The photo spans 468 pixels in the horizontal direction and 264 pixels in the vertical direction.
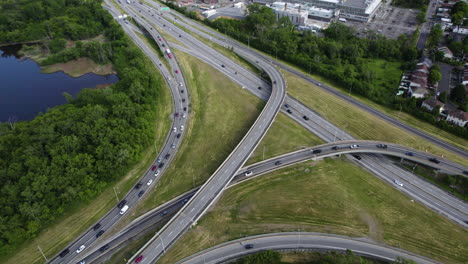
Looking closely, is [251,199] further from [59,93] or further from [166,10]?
[166,10]

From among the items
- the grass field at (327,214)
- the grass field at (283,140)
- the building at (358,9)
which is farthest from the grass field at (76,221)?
the building at (358,9)

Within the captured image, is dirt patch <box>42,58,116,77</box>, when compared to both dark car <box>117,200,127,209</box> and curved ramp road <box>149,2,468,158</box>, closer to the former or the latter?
curved ramp road <box>149,2,468,158</box>

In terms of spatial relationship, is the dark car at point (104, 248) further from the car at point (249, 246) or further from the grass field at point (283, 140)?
the grass field at point (283, 140)

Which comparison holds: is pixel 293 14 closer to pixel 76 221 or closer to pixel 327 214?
pixel 327 214

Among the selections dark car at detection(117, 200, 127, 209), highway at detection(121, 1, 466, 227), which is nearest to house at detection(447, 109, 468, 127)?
highway at detection(121, 1, 466, 227)

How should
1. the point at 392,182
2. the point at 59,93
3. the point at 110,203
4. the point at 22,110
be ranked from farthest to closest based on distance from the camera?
the point at 59,93 < the point at 22,110 < the point at 392,182 < the point at 110,203

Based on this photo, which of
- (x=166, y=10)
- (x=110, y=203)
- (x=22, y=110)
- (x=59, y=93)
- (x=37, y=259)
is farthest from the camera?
(x=166, y=10)

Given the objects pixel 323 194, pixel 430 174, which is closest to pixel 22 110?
pixel 323 194
